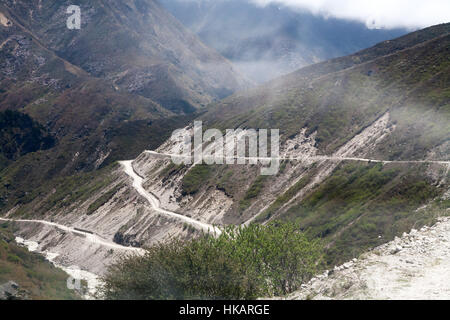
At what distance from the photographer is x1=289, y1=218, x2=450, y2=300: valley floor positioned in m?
22.0

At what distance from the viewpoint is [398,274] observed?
2439 centimetres

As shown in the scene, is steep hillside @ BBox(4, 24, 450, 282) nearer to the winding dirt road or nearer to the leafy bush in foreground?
the winding dirt road

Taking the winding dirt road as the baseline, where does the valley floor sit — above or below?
below

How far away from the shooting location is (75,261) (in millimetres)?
77562

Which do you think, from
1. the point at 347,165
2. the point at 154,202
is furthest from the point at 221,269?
the point at 154,202

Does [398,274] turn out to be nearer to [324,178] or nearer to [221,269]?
[221,269]

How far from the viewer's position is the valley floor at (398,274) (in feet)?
A: 72.0

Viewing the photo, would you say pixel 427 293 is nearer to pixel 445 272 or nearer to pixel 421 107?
pixel 445 272

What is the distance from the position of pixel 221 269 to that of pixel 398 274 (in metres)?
11.5

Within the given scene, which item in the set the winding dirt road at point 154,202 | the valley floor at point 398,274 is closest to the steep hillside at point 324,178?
the winding dirt road at point 154,202

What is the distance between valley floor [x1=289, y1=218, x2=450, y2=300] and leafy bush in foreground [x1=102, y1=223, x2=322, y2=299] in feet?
13.8

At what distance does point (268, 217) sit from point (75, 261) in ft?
130

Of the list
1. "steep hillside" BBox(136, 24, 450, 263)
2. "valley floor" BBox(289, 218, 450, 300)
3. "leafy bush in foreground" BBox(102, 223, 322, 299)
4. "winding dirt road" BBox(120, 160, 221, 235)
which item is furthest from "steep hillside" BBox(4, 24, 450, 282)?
"leafy bush in foreground" BBox(102, 223, 322, 299)
